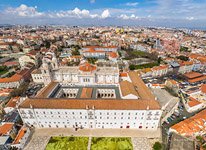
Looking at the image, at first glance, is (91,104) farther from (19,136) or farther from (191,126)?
(191,126)

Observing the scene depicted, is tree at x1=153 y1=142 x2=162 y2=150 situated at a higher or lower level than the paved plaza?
higher

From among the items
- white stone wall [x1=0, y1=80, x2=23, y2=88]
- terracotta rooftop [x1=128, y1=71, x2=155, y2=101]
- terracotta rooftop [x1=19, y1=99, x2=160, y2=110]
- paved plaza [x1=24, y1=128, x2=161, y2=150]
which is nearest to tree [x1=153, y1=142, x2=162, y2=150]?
paved plaza [x1=24, y1=128, x2=161, y2=150]

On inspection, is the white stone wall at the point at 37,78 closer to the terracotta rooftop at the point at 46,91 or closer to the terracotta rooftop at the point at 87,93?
the terracotta rooftop at the point at 46,91

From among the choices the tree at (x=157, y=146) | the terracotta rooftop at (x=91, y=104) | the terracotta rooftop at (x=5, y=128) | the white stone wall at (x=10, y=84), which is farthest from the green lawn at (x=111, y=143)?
the white stone wall at (x=10, y=84)

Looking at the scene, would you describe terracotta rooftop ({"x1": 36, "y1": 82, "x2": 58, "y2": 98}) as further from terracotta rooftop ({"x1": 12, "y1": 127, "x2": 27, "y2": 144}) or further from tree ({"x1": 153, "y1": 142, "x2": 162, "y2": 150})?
tree ({"x1": 153, "y1": 142, "x2": 162, "y2": 150})

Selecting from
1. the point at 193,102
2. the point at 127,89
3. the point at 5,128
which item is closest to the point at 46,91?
the point at 5,128
